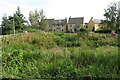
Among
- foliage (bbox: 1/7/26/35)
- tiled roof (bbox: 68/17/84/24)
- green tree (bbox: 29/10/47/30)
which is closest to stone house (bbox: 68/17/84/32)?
tiled roof (bbox: 68/17/84/24)

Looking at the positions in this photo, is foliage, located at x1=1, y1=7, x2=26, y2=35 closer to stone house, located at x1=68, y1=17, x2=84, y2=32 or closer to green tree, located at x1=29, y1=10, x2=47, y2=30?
green tree, located at x1=29, y1=10, x2=47, y2=30

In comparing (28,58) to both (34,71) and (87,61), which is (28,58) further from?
(87,61)

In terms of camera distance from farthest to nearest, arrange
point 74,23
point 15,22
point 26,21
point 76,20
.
A: point 76,20, point 74,23, point 26,21, point 15,22

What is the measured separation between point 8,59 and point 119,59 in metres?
2.95

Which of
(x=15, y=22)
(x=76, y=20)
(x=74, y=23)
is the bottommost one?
(x=15, y=22)

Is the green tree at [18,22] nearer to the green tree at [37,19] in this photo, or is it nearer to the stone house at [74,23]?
the green tree at [37,19]

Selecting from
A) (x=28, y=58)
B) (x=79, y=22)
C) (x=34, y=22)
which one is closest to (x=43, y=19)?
(x=34, y=22)

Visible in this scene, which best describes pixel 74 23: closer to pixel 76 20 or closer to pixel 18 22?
pixel 76 20

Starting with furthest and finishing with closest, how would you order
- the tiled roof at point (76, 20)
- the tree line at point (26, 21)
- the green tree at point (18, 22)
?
the tiled roof at point (76, 20) → the green tree at point (18, 22) → the tree line at point (26, 21)

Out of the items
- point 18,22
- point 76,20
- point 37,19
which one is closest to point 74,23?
point 76,20

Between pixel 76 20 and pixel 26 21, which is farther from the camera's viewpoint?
pixel 76 20

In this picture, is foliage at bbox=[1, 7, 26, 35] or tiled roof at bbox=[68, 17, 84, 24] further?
tiled roof at bbox=[68, 17, 84, 24]

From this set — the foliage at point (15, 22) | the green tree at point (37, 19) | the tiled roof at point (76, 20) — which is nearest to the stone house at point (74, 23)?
the tiled roof at point (76, 20)

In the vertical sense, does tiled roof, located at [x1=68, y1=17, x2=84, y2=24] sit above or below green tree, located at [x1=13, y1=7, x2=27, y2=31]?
above
